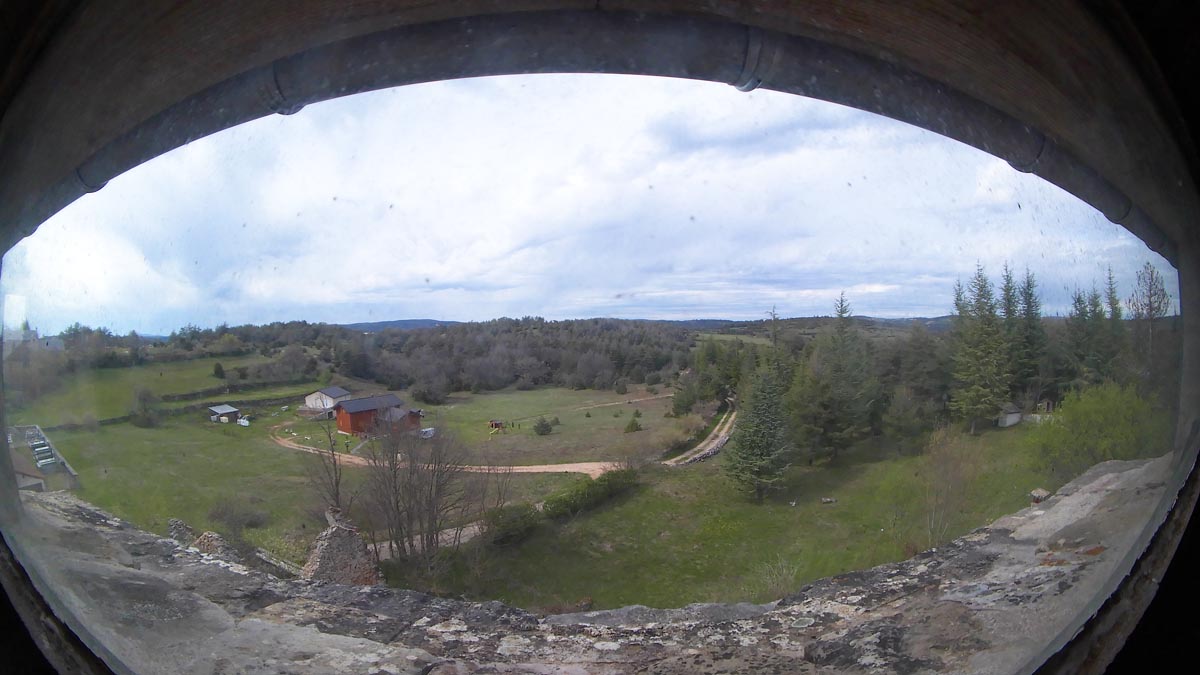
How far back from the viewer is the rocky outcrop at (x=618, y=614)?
1.46 metres

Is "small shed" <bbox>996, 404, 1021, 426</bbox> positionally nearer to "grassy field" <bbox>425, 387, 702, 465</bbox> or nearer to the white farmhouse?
"grassy field" <bbox>425, 387, 702, 465</bbox>

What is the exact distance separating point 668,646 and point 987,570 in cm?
90

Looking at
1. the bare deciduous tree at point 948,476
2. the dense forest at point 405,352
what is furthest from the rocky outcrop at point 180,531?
the bare deciduous tree at point 948,476

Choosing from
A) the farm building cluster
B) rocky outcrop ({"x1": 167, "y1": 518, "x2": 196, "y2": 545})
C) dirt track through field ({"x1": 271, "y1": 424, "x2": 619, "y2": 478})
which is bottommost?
rocky outcrop ({"x1": 167, "y1": 518, "x2": 196, "y2": 545})

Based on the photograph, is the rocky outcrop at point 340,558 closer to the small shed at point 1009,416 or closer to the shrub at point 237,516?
the shrub at point 237,516

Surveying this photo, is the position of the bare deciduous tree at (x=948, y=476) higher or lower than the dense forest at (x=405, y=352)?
lower

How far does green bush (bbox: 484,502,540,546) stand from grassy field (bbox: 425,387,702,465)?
130 mm

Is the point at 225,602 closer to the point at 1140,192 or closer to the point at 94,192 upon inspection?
the point at 94,192

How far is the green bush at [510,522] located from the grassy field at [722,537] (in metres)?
0.04

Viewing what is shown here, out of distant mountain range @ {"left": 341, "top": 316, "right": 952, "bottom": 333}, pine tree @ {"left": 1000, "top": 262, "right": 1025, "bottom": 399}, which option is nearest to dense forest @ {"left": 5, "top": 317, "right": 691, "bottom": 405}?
distant mountain range @ {"left": 341, "top": 316, "right": 952, "bottom": 333}

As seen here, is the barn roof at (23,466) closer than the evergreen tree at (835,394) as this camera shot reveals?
Yes

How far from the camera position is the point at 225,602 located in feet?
5.41

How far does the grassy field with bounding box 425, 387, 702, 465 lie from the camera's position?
1.63m

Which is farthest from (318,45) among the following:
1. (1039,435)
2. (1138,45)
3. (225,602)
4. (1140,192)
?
(1039,435)
